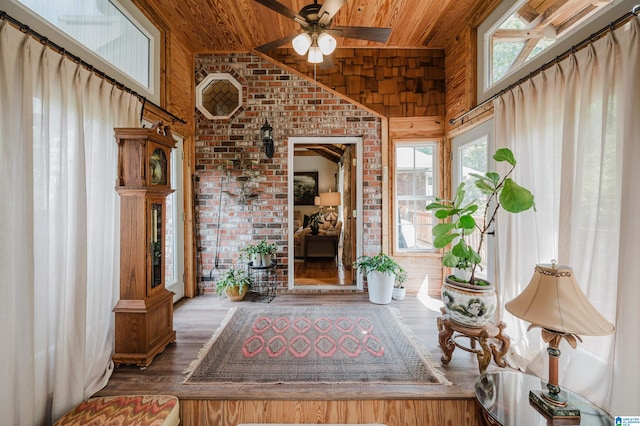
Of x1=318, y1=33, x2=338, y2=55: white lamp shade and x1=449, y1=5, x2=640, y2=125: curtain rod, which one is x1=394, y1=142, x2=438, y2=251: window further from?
x1=318, y1=33, x2=338, y2=55: white lamp shade

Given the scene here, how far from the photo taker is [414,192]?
3439mm

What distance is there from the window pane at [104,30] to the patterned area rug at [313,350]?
249cm

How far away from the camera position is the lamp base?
3.76 ft

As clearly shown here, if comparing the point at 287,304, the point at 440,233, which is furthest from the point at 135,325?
the point at 440,233

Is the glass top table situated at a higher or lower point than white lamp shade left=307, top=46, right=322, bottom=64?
lower

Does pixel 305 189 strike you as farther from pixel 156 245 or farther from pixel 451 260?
pixel 451 260

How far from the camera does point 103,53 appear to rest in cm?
201

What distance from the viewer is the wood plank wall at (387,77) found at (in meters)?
3.34

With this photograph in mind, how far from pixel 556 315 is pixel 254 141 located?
10.8ft

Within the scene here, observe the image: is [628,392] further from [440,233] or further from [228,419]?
[228,419]

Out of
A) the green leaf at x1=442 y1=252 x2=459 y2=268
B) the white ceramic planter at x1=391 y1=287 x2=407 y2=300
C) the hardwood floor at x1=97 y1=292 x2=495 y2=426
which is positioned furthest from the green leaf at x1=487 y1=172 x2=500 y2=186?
the white ceramic planter at x1=391 y1=287 x2=407 y2=300

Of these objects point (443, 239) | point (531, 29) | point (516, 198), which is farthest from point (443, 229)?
point (531, 29)

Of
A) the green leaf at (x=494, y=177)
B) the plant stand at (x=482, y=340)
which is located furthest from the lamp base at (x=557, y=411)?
the green leaf at (x=494, y=177)

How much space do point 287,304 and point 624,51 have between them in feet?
10.6
